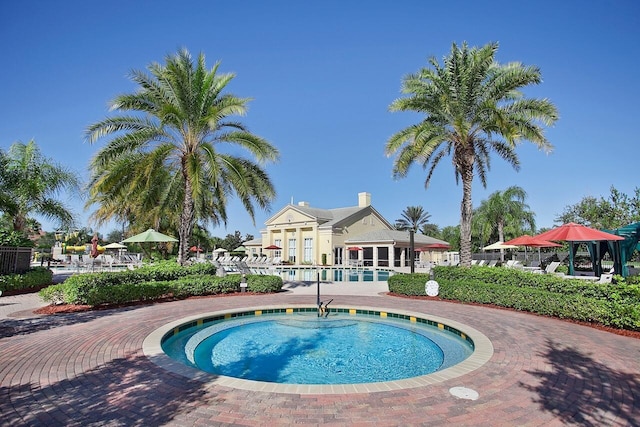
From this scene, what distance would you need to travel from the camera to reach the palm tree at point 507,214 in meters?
41.5

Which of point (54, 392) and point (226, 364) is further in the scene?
point (226, 364)

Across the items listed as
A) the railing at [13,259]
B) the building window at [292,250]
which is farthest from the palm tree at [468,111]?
the building window at [292,250]

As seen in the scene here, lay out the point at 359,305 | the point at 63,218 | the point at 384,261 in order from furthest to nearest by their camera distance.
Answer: the point at 384,261
the point at 63,218
the point at 359,305

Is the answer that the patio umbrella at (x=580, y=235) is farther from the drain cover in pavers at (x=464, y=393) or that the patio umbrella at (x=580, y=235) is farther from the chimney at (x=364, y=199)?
the chimney at (x=364, y=199)

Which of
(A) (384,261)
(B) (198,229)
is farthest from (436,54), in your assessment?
(B) (198,229)

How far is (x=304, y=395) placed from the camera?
179 inches

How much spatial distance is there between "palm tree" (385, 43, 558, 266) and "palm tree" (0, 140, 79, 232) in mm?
17958

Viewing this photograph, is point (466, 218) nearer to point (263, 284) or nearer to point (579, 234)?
point (579, 234)

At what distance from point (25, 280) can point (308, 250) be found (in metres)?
26.3

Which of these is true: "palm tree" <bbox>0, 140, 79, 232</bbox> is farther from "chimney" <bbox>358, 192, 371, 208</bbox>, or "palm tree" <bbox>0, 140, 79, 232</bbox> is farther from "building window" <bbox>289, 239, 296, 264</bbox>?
"chimney" <bbox>358, 192, 371, 208</bbox>

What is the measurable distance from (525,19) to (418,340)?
12.5 meters

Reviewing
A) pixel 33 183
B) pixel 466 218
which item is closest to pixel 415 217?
pixel 466 218

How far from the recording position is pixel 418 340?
8.58m

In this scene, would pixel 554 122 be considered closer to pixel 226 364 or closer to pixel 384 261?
pixel 226 364
